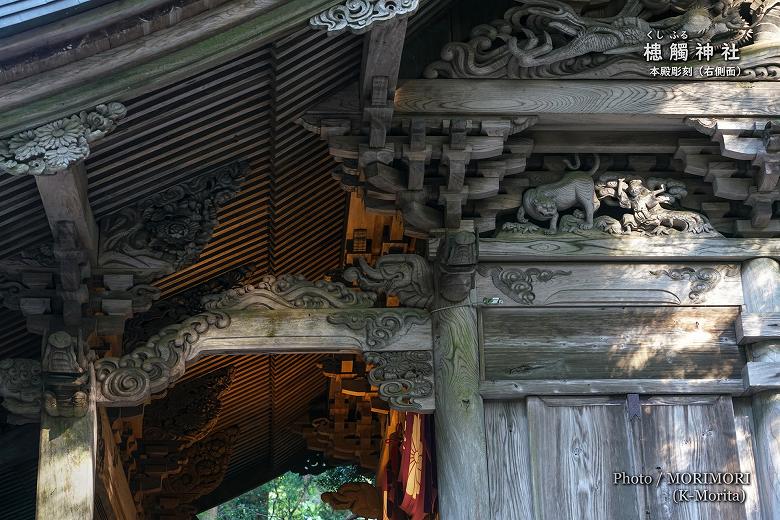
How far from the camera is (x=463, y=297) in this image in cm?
721

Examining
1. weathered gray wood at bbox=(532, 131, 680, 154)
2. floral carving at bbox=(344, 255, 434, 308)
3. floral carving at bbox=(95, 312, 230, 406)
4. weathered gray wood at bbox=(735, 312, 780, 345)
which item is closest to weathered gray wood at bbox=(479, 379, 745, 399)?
weathered gray wood at bbox=(735, 312, 780, 345)

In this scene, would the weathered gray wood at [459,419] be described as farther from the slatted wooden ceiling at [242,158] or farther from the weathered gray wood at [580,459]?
the slatted wooden ceiling at [242,158]

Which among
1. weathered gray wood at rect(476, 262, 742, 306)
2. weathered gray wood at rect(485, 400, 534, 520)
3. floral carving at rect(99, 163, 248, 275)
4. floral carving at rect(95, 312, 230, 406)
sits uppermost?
floral carving at rect(99, 163, 248, 275)

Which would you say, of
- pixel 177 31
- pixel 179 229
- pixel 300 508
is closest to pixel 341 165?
pixel 179 229

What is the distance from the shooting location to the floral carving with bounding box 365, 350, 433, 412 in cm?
705

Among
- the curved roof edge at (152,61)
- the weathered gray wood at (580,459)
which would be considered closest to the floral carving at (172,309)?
the weathered gray wood at (580,459)

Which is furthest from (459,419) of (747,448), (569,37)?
(569,37)

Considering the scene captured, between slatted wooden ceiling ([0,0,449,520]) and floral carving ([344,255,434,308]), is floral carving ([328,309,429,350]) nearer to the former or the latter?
floral carving ([344,255,434,308])

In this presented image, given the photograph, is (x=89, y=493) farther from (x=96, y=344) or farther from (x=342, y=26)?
(x=342, y=26)

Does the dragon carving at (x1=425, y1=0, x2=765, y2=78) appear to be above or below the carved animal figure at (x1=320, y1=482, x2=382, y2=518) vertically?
above

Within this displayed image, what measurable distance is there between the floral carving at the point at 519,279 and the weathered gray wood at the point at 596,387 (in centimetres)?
49

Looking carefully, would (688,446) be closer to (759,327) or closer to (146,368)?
(759,327)

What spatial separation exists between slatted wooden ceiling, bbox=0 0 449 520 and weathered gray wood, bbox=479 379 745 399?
1.83 meters

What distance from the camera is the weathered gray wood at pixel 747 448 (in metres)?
6.99
